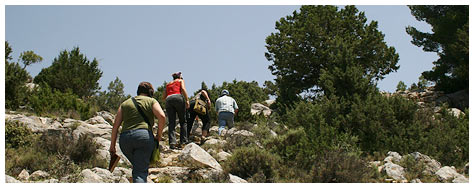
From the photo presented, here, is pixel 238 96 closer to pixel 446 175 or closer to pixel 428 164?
pixel 428 164

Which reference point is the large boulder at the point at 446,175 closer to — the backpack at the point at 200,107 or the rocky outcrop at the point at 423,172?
the rocky outcrop at the point at 423,172

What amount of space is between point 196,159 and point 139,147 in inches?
92.7

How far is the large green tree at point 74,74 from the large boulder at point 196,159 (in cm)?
1224

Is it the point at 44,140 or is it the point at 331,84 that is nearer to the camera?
the point at 44,140

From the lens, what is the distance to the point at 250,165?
796cm

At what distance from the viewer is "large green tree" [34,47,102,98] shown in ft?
61.1

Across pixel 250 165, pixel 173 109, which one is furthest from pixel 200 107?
pixel 250 165

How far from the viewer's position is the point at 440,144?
407 inches

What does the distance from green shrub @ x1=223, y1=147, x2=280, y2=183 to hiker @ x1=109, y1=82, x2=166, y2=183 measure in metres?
2.56

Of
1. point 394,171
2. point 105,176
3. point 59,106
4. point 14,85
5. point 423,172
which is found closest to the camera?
point 105,176

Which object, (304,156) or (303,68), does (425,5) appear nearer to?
(303,68)

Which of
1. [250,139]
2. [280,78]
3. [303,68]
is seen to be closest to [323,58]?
[303,68]

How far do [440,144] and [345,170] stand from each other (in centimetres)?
403

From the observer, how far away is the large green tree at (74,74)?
18.6m
